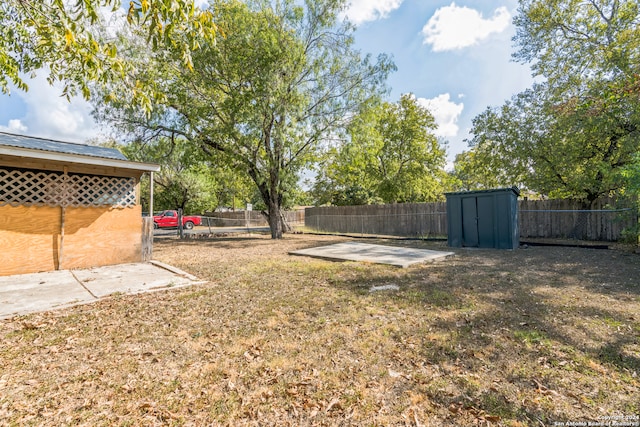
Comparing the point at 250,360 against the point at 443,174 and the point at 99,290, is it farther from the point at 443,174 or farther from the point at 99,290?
the point at 443,174

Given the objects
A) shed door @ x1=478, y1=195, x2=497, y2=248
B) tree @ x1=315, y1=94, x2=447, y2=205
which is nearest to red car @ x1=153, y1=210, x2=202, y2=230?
tree @ x1=315, y1=94, x2=447, y2=205

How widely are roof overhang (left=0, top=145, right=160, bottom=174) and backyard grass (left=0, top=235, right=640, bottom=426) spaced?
3635 millimetres

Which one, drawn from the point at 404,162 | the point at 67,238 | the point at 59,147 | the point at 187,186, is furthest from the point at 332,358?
the point at 187,186

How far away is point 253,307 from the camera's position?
12.5 ft

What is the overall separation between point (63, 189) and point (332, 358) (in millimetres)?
6980

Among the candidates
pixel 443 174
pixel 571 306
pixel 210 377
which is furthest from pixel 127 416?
pixel 443 174

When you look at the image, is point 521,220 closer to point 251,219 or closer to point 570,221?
point 570,221

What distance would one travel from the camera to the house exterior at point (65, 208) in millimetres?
5578

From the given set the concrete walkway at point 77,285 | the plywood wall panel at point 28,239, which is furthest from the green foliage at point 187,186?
the concrete walkway at point 77,285

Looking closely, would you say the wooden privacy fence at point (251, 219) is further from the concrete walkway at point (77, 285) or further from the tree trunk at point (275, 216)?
the concrete walkway at point (77, 285)

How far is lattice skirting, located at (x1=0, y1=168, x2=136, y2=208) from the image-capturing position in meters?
5.73

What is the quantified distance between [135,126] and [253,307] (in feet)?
36.3

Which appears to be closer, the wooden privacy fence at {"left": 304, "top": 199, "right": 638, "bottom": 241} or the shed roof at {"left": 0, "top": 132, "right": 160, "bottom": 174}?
the shed roof at {"left": 0, "top": 132, "right": 160, "bottom": 174}

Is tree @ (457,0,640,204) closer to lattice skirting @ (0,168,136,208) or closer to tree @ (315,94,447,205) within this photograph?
tree @ (315,94,447,205)
